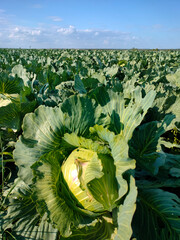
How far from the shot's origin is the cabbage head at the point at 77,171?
3.53 ft

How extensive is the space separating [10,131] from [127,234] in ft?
5.18

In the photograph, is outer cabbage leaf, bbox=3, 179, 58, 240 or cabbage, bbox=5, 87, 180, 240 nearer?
cabbage, bbox=5, 87, 180, 240

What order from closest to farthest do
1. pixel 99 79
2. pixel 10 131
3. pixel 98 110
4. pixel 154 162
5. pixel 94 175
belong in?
pixel 94 175 → pixel 154 162 → pixel 98 110 → pixel 10 131 → pixel 99 79

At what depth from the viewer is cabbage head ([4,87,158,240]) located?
1.08 metres

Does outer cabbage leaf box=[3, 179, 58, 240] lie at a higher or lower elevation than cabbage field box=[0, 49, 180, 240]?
lower

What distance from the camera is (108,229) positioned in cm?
114

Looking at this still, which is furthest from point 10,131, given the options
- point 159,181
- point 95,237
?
point 159,181

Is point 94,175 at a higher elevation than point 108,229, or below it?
higher

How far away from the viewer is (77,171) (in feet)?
3.77

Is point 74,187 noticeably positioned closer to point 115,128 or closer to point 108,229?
point 108,229

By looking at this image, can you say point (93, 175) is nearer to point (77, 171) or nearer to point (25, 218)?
point (77, 171)

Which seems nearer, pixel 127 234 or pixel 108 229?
pixel 127 234

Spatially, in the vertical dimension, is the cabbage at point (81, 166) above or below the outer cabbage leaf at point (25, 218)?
above

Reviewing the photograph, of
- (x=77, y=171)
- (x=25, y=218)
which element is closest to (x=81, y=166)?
(x=77, y=171)
